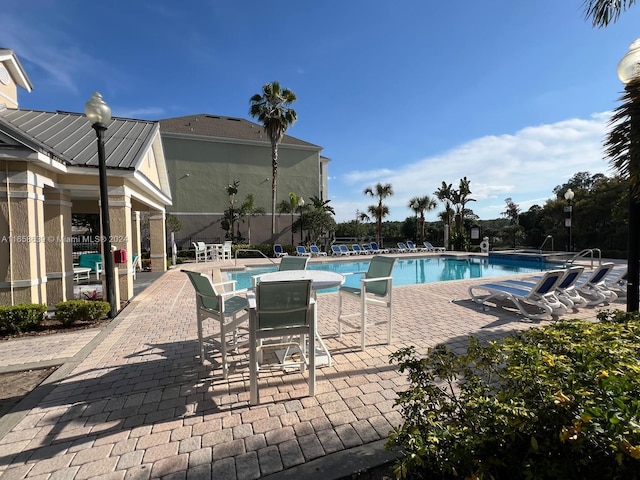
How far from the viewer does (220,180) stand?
25.6 metres

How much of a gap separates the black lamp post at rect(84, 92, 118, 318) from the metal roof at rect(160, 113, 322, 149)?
2084 centimetres

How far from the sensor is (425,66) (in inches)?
437

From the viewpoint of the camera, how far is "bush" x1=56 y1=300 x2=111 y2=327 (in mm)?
5520

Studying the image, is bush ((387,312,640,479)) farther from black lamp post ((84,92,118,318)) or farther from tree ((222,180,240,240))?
tree ((222,180,240,240))

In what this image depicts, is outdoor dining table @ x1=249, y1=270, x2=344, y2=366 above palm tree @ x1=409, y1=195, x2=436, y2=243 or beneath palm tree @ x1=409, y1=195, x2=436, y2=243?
beneath

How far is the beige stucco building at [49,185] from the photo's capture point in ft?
17.7

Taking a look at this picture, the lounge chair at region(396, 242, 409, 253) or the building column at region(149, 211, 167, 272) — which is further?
the lounge chair at region(396, 242, 409, 253)

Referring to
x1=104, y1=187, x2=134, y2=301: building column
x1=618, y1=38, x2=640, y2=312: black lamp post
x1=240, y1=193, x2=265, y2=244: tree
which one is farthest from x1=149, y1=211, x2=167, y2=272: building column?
x1=618, y1=38, x2=640, y2=312: black lamp post

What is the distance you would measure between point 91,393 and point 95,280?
10424 millimetres

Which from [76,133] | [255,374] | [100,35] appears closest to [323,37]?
[100,35]

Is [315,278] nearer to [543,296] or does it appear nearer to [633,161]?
[633,161]

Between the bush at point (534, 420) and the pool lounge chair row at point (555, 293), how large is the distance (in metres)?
4.35

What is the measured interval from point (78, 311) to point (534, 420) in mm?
6956

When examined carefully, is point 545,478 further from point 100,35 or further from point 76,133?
point 100,35
